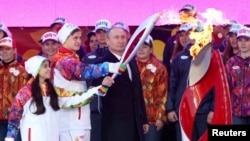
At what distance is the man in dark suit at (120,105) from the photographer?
664cm

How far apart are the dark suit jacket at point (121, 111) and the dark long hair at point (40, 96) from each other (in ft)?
1.26

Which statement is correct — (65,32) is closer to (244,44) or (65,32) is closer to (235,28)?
(244,44)

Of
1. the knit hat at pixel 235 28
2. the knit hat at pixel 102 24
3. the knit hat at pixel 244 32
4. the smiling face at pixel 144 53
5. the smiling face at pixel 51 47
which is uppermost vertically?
the knit hat at pixel 102 24

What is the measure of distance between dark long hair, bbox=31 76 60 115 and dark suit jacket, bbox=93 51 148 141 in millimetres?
385

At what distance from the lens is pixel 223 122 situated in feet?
19.6

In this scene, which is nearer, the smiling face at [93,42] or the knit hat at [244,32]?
the knit hat at [244,32]

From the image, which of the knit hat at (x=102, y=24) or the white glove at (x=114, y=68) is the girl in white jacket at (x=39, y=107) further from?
the knit hat at (x=102, y=24)

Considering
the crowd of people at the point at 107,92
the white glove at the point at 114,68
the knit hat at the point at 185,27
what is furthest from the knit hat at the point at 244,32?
the white glove at the point at 114,68

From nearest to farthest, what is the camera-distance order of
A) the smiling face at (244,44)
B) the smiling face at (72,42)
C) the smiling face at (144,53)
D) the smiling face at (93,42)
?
the smiling face at (72,42) → the smiling face at (244,44) → the smiling face at (144,53) → the smiling face at (93,42)

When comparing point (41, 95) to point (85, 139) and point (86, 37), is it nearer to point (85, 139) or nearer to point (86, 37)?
point (85, 139)

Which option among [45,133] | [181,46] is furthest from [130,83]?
[181,46]

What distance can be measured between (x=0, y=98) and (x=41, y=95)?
111 centimetres

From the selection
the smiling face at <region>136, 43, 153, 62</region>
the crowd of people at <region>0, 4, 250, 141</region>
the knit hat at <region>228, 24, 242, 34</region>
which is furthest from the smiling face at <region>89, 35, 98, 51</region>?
the knit hat at <region>228, 24, 242, 34</region>

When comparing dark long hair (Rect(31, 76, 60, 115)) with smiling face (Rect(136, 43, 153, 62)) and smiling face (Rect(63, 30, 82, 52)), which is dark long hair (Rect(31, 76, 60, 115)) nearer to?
smiling face (Rect(63, 30, 82, 52))
